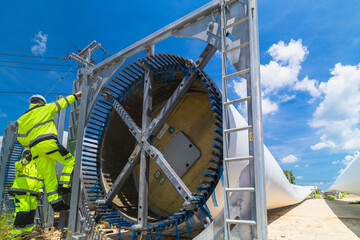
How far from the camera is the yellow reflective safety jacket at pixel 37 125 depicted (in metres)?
3.78

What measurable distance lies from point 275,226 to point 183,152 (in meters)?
1.87

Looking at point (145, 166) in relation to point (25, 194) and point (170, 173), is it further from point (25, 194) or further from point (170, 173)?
point (25, 194)

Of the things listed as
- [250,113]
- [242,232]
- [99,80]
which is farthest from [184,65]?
[242,232]

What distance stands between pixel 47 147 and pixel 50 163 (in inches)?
12.5

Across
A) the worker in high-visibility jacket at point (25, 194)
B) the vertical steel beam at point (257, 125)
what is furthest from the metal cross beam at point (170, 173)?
the worker in high-visibility jacket at point (25, 194)

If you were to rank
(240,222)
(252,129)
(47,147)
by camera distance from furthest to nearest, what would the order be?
(47,147), (252,129), (240,222)

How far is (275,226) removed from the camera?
12.7ft

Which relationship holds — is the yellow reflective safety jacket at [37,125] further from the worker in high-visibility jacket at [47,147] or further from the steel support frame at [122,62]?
the steel support frame at [122,62]

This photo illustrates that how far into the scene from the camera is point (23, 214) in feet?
12.4

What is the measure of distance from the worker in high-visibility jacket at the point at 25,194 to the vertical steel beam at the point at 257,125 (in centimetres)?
356

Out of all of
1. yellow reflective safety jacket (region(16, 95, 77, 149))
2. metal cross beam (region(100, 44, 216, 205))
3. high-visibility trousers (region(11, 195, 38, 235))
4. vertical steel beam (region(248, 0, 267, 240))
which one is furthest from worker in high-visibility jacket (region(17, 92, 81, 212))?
vertical steel beam (region(248, 0, 267, 240))

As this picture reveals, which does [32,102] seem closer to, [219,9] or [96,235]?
[96,235]

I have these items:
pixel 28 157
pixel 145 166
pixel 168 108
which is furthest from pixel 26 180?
pixel 168 108

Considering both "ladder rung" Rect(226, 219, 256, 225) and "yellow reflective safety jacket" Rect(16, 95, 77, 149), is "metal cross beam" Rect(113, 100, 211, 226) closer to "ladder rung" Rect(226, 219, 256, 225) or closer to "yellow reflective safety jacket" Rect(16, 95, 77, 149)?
"ladder rung" Rect(226, 219, 256, 225)
